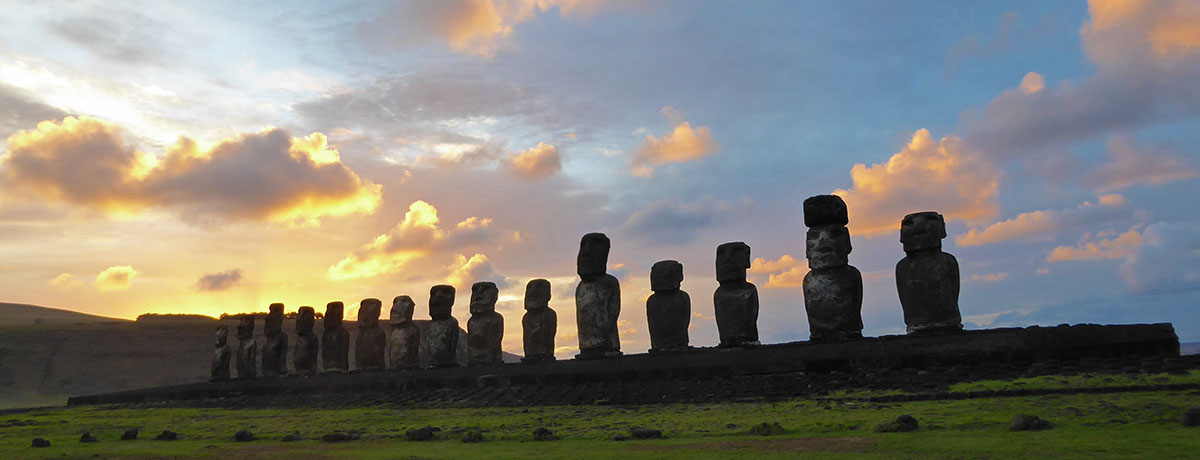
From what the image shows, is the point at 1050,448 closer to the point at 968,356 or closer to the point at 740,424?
the point at 740,424

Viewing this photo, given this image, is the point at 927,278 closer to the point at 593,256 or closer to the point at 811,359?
the point at 811,359

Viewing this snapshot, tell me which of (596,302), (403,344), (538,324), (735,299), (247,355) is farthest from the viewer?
(247,355)

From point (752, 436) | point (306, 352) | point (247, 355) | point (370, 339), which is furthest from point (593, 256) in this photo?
point (247, 355)

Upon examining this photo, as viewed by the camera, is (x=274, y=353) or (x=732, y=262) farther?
(x=274, y=353)

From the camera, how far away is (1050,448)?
4.80 m

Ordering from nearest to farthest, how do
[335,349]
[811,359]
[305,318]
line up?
1. [811,359]
2. [335,349]
3. [305,318]

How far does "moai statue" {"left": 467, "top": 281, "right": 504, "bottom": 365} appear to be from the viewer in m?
19.0

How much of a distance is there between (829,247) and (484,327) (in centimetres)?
911

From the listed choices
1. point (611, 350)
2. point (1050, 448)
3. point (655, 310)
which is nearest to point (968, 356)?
point (1050, 448)

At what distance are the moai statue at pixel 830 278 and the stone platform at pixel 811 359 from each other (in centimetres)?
56

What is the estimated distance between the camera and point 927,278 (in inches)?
462

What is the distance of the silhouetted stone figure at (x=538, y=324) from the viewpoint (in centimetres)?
1791

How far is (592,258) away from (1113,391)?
1081 cm

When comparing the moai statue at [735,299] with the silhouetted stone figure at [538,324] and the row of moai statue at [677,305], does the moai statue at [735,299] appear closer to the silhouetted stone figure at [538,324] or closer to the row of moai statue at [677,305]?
the row of moai statue at [677,305]
